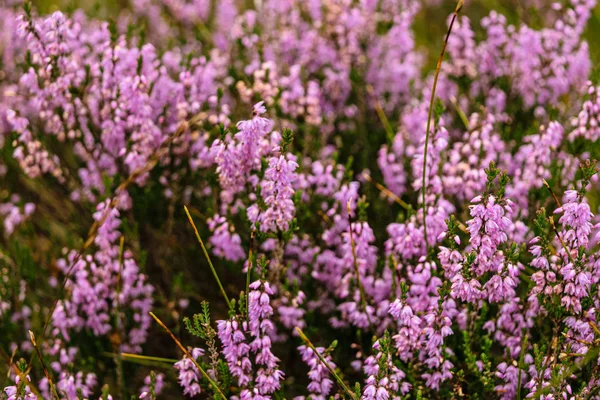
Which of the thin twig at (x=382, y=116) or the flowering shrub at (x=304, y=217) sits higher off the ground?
the thin twig at (x=382, y=116)

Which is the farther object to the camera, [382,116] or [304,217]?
[382,116]

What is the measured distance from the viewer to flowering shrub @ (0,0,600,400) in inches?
138

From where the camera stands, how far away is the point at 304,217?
4684mm

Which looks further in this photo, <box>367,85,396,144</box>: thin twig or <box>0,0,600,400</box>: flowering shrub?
<box>367,85,396,144</box>: thin twig

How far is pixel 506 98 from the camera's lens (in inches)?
253

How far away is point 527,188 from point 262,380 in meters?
2.69

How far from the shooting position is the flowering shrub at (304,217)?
11.5 feet

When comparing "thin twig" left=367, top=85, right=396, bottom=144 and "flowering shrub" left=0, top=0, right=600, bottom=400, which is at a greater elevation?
"thin twig" left=367, top=85, right=396, bottom=144

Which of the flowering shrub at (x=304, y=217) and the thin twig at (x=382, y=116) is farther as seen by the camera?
the thin twig at (x=382, y=116)

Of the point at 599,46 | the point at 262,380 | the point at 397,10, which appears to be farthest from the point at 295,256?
the point at 599,46

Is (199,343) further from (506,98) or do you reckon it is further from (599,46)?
(599,46)

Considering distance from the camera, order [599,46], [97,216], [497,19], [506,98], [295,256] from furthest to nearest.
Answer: [599,46], [506,98], [497,19], [295,256], [97,216]

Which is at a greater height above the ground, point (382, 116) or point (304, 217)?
point (382, 116)

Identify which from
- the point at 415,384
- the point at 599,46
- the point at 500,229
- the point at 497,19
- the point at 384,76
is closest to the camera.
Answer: the point at 500,229
